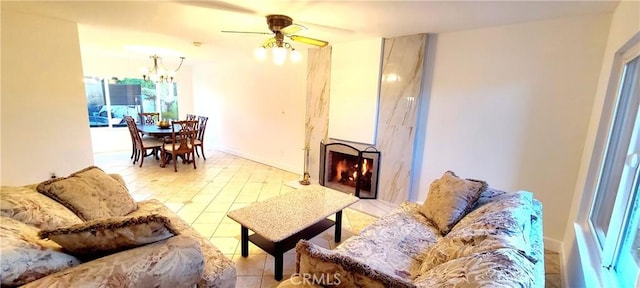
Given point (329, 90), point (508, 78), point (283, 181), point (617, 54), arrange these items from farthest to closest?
1. point (283, 181)
2. point (329, 90)
3. point (508, 78)
4. point (617, 54)

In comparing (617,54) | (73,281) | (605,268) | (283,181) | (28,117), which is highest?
(617,54)

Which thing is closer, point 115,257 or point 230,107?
point 115,257

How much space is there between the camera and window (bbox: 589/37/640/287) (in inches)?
57.9

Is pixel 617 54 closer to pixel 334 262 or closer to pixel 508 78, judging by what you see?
pixel 508 78

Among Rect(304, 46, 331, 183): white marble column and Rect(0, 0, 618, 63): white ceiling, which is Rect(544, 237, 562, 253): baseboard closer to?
Rect(0, 0, 618, 63): white ceiling

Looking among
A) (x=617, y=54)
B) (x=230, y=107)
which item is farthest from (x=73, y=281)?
(x=230, y=107)

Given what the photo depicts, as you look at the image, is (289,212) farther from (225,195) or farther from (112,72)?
(112,72)

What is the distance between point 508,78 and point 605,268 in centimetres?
180

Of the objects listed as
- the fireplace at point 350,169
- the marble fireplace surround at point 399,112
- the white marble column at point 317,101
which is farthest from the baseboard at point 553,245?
the white marble column at point 317,101

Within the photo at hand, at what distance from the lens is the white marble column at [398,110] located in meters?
3.23

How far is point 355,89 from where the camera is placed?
3.75 meters

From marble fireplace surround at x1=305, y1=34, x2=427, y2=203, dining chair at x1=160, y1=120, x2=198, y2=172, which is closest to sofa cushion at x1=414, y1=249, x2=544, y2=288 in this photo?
marble fireplace surround at x1=305, y1=34, x2=427, y2=203

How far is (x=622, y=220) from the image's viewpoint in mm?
1555

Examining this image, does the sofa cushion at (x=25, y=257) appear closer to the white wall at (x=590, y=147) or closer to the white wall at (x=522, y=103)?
the white wall at (x=590, y=147)
